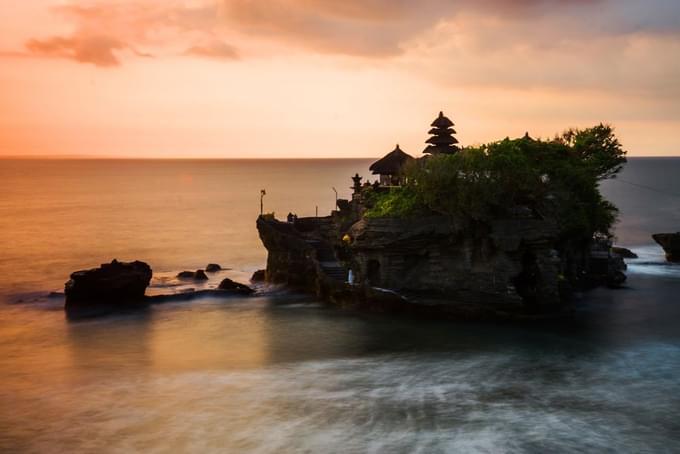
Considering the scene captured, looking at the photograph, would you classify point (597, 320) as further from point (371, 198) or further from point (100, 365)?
point (100, 365)

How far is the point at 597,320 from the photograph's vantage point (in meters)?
38.1

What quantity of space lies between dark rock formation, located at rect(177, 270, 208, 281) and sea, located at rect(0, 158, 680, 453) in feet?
9.55

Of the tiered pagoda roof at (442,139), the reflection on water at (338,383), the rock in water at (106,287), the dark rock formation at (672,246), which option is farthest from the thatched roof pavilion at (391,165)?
the dark rock formation at (672,246)

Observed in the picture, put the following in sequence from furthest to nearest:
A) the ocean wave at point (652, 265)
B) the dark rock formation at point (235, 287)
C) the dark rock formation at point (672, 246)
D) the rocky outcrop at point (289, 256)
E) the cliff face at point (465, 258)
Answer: the dark rock formation at point (672, 246) < the ocean wave at point (652, 265) < the rocky outcrop at point (289, 256) < the dark rock formation at point (235, 287) < the cliff face at point (465, 258)

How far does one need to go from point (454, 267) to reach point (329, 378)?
12253 millimetres

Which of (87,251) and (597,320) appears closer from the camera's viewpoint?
(597,320)

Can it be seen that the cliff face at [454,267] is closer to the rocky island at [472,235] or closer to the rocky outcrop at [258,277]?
the rocky island at [472,235]

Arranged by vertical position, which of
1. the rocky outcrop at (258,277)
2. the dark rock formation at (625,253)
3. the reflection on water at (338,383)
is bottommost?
the reflection on water at (338,383)

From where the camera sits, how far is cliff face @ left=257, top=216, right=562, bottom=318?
123ft

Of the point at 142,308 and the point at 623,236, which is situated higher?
the point at 623,236

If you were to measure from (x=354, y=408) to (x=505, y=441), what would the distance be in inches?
233

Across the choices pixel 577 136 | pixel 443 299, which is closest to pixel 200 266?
pixel 443 299

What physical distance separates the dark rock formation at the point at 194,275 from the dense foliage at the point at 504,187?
679 inches

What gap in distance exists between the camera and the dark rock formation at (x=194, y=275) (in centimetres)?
5372
